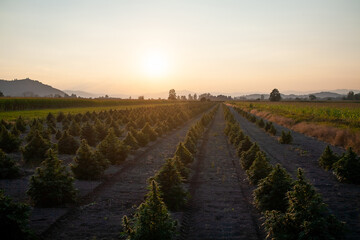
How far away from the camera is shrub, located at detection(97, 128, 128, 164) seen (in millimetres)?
15641

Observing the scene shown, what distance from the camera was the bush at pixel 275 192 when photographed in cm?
854

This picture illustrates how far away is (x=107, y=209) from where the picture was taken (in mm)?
9234

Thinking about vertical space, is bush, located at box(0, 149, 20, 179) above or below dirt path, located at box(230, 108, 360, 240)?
above

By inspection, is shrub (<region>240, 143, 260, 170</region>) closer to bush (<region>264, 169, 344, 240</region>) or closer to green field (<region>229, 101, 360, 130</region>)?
bush (<region>264, 169, 344, 240</region>)

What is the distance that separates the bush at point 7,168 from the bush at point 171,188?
276 inches

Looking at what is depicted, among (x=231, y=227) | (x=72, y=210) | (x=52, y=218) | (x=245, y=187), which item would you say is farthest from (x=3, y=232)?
(x=245, y=187)

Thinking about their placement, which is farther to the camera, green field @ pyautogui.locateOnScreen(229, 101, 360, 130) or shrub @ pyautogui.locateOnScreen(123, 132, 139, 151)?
green field @ pyautogui.locateOnScreen(229, 101, 360, 130)

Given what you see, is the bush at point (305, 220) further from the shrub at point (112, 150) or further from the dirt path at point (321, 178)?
the shrub at point (112, 150)

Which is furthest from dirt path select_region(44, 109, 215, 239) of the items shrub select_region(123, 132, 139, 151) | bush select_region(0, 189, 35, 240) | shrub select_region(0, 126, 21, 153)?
shrub select_region(0, 126, 21, 153)

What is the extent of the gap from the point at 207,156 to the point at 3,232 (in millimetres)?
13418

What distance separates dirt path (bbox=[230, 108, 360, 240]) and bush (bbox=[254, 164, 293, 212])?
5.84 ft

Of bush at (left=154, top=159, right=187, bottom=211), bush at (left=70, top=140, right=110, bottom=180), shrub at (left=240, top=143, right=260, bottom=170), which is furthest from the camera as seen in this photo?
shrub at (left=240, top=143, right=260, bottom=170)

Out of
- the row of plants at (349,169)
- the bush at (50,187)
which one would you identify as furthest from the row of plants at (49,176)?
the row of plants at (349,169)

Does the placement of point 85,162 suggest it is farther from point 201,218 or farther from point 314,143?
point 314,143
